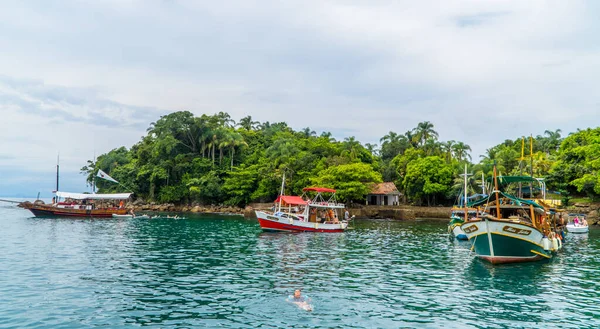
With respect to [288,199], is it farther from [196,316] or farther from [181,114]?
[181,114]

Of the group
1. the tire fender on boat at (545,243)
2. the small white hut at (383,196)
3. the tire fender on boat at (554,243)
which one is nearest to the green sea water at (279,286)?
the tire fender on boat at (554,243)

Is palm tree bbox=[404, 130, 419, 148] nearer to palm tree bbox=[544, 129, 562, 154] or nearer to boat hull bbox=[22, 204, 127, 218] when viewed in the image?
palm tree bbox=[544, 129, 562, 154]

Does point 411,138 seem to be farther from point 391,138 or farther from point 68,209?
point 68,209

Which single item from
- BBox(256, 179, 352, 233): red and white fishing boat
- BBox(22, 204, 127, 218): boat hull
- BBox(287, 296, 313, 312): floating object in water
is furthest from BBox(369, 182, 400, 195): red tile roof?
BBox(287, 296, 313, 312): floating object in water

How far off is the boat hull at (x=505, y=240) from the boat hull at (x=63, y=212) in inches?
2227

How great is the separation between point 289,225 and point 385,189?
123 ft

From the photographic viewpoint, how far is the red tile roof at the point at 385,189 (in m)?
80.7

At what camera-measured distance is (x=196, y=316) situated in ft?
51.1

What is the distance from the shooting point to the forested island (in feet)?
247

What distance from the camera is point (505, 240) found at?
27578 mm

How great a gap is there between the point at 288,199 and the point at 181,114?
Result: 185 ft

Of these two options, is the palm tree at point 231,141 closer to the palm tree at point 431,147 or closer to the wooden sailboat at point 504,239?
the palm tree at point 431,147

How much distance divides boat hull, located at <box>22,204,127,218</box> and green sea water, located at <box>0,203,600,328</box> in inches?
1287

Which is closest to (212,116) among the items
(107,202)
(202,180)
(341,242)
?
(202,180)
